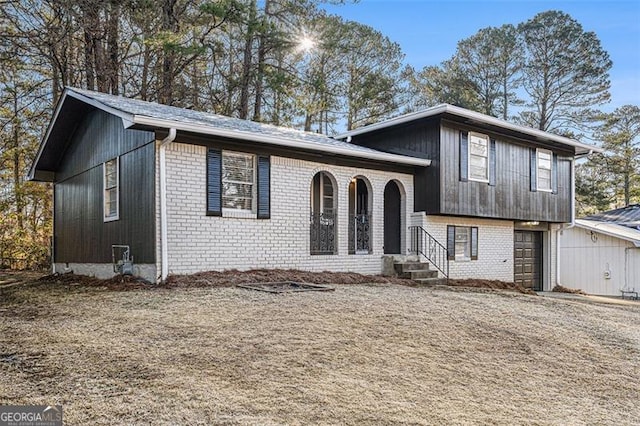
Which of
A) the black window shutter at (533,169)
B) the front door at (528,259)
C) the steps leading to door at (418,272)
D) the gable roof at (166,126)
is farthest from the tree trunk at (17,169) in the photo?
the front door at (528,259)

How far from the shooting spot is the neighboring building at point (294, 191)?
9617 mm

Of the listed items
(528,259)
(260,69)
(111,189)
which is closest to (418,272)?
(528,259)

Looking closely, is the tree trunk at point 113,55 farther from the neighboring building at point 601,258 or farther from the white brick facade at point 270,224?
the neighboring building at point 601,258

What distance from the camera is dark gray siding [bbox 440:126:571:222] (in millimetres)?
13109

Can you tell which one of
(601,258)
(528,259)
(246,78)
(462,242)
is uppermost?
(246,78)

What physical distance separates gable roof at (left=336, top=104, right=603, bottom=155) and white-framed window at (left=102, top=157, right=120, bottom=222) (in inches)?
277

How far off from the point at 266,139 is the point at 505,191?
26.4 ft

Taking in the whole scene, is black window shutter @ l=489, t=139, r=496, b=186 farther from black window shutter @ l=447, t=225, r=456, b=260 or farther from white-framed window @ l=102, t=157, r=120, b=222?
white-framed window @ l=102, t=157, r=120, b=222

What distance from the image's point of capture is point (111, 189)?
11508 mm

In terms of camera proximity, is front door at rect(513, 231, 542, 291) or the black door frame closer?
the black door frame

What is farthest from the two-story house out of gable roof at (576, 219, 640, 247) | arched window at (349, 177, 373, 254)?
gable roof at (576, 219, 640, 247)

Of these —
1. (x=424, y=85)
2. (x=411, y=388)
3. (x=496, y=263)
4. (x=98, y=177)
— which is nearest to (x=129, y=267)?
(x=98, y=177)

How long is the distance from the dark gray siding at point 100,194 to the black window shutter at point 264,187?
218 centimetres

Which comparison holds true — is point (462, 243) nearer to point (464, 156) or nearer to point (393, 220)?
point (393, 220)
